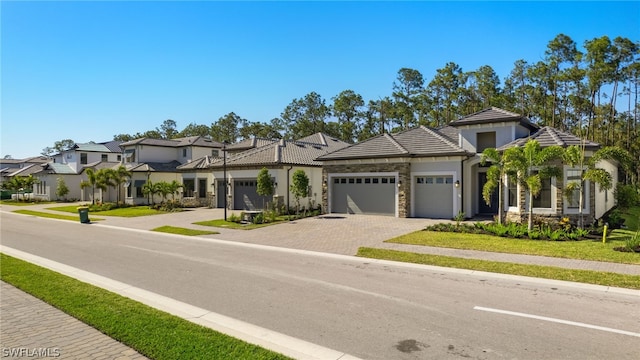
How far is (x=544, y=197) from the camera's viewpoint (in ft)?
63.5

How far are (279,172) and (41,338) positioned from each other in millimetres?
22741

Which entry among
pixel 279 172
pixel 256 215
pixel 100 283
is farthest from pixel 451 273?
pixel 279 172

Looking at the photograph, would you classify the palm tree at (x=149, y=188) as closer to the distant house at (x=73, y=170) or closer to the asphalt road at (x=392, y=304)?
the distant house at (x=73, y=170)

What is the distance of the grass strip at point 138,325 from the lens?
5453 mm

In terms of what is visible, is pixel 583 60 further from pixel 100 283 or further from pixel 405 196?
pixel 100 283

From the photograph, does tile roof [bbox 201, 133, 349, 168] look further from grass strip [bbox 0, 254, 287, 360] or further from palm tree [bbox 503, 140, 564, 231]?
grass strip [bbox 0, 254, 287, 360]

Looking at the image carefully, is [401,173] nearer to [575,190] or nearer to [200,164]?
[575,190]

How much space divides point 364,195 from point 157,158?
27904 millimetres

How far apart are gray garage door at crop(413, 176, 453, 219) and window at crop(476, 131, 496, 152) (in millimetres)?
2549

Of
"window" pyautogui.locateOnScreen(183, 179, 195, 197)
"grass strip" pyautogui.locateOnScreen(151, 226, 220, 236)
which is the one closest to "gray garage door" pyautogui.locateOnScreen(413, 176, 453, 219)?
"grass strip" pyautogui.locateOnScreen(151, 226, 220, 236)

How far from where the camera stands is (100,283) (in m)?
9.75

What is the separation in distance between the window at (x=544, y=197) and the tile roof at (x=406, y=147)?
444 cm

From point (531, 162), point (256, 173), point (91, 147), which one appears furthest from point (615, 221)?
point (91, 147)

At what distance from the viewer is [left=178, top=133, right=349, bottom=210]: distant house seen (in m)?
28.9
